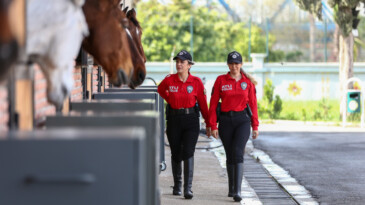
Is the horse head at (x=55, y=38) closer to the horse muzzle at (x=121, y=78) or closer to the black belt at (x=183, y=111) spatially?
the horse muzzle at (x=121, y=78)

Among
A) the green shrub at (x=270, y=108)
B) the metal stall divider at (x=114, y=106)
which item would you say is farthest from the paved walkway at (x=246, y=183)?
the green shrub at (x=270, y=108)

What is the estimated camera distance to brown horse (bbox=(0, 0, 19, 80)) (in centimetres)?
328

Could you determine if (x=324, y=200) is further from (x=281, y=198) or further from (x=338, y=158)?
(x=338, y=158)

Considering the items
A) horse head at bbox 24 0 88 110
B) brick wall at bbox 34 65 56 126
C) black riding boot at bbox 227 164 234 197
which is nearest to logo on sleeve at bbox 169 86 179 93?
black riding boot at bbox 227 164 234 197

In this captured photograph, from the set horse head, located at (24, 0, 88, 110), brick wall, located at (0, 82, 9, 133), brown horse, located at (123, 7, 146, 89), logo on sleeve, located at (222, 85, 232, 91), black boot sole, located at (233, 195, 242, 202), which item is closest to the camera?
horse head, located at (24, 0, 88, 110)

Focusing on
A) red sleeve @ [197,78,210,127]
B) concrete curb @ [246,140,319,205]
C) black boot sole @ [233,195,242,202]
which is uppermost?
red sleeve @ [197,78,210,127]

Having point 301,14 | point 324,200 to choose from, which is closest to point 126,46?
point 324,200

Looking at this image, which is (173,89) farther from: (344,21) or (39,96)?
(344,21)

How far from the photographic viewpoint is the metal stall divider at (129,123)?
5.42 meters

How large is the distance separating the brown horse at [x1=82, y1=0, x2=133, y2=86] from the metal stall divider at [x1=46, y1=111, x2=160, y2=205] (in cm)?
84

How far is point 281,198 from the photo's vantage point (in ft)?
35.7

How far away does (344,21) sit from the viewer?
1053 inches

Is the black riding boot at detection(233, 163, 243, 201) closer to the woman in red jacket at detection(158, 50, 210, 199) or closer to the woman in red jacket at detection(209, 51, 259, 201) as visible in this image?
the woman in red jacket at detection(209, 51, 259, 201)

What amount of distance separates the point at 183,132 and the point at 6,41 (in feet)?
24.8
